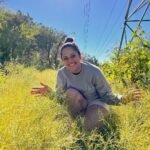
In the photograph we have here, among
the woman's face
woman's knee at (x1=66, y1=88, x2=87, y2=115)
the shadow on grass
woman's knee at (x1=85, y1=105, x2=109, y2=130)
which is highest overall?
the woman's face

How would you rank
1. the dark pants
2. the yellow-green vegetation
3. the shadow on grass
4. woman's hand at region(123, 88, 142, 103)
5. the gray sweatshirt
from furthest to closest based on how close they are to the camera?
the gray sweatshirt
the dark pants
woman's hand at region(123, 88, 142, 103)
the shadow on grass
the yellow-green vegetation

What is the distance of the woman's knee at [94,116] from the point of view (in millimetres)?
3205

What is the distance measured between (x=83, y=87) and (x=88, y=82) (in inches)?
3.1

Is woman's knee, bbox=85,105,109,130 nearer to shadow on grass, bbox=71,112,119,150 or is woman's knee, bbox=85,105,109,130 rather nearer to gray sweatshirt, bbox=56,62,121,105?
shadow on grass, bbox=71,112,119,150

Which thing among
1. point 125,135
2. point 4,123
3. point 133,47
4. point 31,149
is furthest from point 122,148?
point 133,47

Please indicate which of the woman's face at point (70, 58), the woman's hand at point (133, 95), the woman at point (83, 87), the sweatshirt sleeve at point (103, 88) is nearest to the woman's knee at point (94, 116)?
the woman at point (83, 87)

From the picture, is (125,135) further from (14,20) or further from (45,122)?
(14,20)

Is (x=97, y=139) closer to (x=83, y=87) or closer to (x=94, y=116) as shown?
(x=94, y=116)

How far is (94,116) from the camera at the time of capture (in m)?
3.31

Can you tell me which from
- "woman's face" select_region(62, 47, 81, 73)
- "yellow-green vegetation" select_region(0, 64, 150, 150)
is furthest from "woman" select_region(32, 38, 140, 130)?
"yellow-green vegetation" select_region(0, 64, 150, 150)

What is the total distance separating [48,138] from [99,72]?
151 centimetres

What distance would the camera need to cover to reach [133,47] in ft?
15.0

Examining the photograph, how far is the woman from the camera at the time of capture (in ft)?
11.0

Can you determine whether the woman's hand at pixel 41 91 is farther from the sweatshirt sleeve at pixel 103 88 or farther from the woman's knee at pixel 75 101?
the sweatshirt sleeve at pixel 103 88
